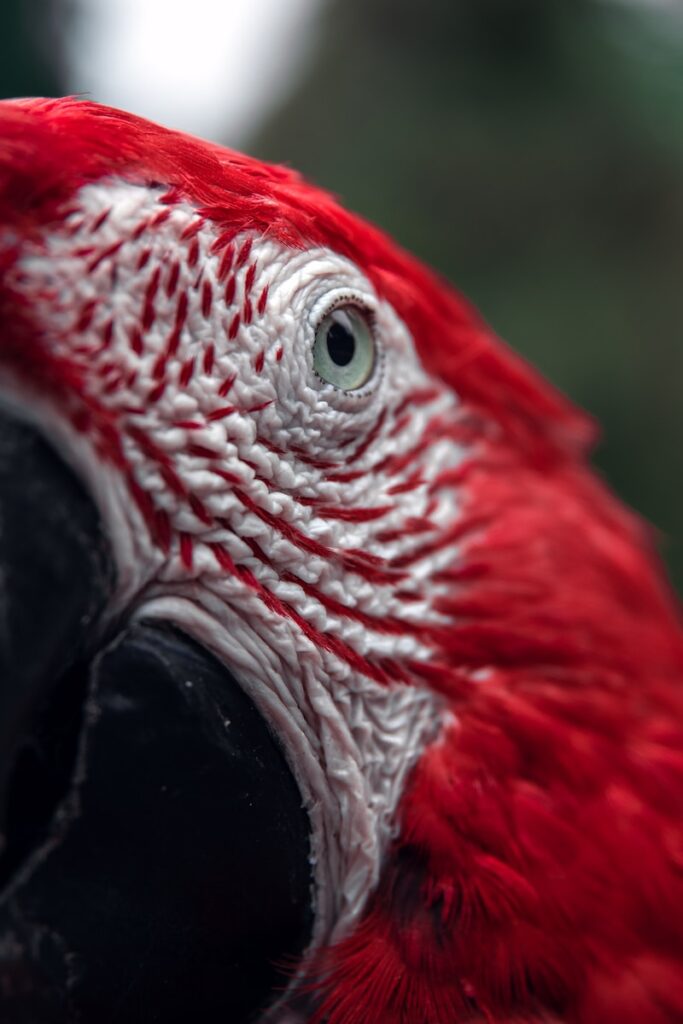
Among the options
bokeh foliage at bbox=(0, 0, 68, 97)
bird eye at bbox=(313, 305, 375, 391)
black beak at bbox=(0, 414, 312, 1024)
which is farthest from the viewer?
bokeh foliage at bbox=(0, 0, 68, 97)

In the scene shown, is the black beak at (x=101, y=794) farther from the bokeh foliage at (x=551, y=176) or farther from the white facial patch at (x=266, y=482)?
the bokeh foliage at (x=551, y=176)

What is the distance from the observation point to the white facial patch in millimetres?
555

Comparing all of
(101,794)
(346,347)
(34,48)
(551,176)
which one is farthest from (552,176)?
(101,794)

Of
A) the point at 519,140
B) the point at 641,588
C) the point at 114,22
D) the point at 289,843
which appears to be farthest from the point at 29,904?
the point at 519,140

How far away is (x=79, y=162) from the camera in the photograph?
55cm

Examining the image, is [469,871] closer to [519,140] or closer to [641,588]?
[641,588]

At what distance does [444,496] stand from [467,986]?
37cm

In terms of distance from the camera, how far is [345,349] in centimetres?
70

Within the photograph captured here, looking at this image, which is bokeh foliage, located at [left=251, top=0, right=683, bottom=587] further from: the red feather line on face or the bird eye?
the bird eye

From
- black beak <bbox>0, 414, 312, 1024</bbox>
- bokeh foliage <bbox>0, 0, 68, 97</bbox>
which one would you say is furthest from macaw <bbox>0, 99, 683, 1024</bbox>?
bokeh foliage <bbox>0, 0, 68, 97</bbox>

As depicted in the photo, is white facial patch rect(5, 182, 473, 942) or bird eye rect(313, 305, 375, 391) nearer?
white facial patch rect(5, 182, 473, 942)

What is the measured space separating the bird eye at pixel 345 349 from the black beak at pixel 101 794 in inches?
8.1

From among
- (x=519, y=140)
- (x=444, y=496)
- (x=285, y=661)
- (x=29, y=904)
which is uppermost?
(x=519, y=140)

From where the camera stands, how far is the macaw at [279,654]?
0.54 m
